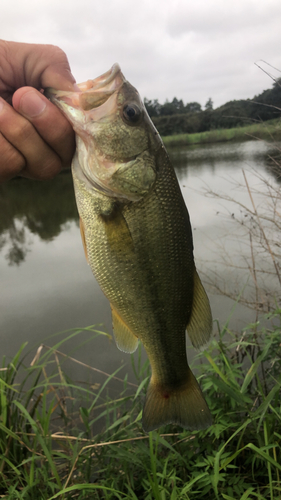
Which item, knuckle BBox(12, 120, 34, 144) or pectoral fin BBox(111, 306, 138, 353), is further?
pectoral fin BBox(111, 306, 138, 353)

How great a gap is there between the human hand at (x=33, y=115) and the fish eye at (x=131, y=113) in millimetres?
283

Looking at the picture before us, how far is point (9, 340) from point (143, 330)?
14.2ft

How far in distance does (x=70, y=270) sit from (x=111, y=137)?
629 cm

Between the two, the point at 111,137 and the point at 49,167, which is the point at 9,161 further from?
the point at 111,137

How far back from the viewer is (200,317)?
62.1 inches

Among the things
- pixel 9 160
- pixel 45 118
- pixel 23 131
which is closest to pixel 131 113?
pixel 45 118


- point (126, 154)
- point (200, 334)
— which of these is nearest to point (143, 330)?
point (200, 334)

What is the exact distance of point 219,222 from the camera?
8375 mm

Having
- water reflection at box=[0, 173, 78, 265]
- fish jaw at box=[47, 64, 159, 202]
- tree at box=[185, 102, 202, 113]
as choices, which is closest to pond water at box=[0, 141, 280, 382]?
water reflection at box=[0, 173, 78, 265]

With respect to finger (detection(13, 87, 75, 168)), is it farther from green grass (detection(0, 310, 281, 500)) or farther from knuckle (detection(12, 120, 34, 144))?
green grass (detection(0, 310, 281, 500))

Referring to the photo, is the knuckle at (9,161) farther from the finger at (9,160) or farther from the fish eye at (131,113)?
the fish eye at (131,113)

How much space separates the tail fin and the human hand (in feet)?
4.42

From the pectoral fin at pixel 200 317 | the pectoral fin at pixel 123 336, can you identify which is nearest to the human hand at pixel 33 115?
the pectoral fin at pixel 123 336

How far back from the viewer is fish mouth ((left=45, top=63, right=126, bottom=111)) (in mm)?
1387
